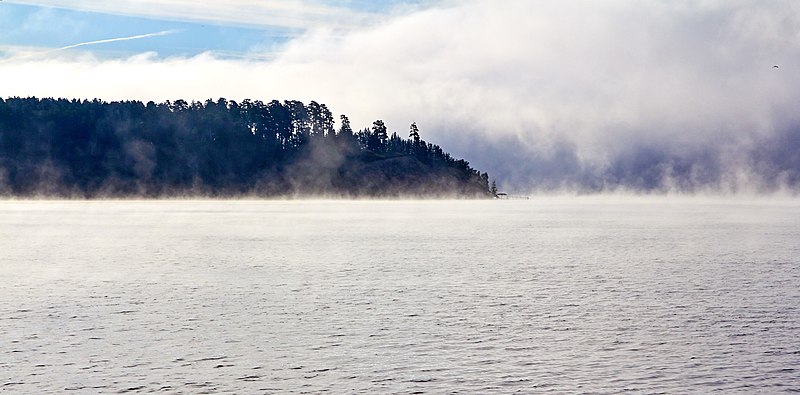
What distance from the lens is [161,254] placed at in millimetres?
69438

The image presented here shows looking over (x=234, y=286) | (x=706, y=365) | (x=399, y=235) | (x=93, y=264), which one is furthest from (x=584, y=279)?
(x=399, y=235)

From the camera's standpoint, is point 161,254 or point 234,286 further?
point 161,254

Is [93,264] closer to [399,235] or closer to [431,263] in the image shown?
[431,263]

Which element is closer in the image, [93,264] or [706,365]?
[706,365]

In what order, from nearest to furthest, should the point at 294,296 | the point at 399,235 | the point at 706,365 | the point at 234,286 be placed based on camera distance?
the point at 706,365 < the point at 294,296 < the point at 234,286 < the point at 399,235

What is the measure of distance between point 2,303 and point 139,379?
1878 centimetres

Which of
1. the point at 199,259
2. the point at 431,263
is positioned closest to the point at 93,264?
the point at 199,259

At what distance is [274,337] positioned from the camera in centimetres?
2961

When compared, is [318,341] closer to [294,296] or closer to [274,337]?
[274,337]

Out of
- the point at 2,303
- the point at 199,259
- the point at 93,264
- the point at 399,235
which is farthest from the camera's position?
the point at 399,235

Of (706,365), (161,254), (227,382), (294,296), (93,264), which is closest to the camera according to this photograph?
(227,382)

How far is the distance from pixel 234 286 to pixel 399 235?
185ft

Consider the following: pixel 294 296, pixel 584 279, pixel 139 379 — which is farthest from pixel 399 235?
pixel 139 379

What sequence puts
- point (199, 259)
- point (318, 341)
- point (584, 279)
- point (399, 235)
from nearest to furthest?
1. point (318, 341)
2. point (584, 279)
3. point (199, 259)
4. point (399, 235)
